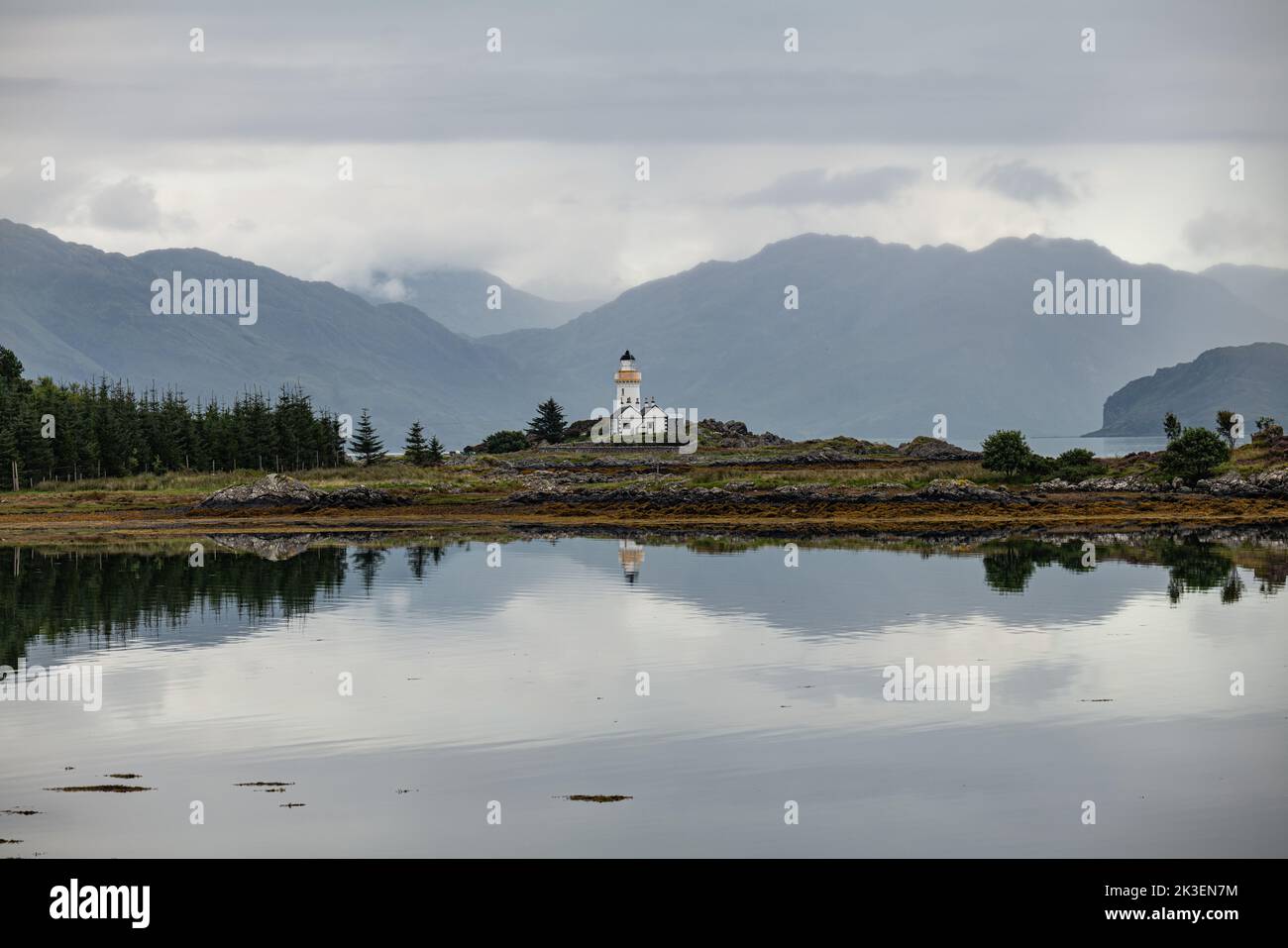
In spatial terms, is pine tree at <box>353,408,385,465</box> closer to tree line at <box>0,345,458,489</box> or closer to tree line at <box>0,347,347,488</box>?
tree line at <box>0,345,458,489</box>

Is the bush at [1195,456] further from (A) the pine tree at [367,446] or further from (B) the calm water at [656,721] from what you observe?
(A) the pine tree at [367,446]

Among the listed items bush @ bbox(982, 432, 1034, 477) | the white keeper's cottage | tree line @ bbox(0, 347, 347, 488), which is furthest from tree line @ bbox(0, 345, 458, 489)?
bush @ bbox(982, 432, 1034, 477)

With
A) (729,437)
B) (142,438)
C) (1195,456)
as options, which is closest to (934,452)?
(729,437)

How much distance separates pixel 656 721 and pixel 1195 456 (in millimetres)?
67791

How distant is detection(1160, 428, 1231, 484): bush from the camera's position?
84500 millimetres

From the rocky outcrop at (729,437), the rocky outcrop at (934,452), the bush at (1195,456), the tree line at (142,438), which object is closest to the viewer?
the bush at (1195,456)

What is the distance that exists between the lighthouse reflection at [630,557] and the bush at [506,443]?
2878 inches

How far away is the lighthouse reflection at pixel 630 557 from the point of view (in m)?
51.5

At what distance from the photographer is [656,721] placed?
25.0m

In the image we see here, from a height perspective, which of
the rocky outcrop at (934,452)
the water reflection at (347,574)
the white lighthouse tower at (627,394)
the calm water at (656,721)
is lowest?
the calm water at (656,721)

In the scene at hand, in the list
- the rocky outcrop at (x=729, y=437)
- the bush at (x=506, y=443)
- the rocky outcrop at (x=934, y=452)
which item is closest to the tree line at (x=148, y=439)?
the bush at (x=506, y=443)

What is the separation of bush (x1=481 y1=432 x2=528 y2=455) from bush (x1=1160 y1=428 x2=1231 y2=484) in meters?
67.5
